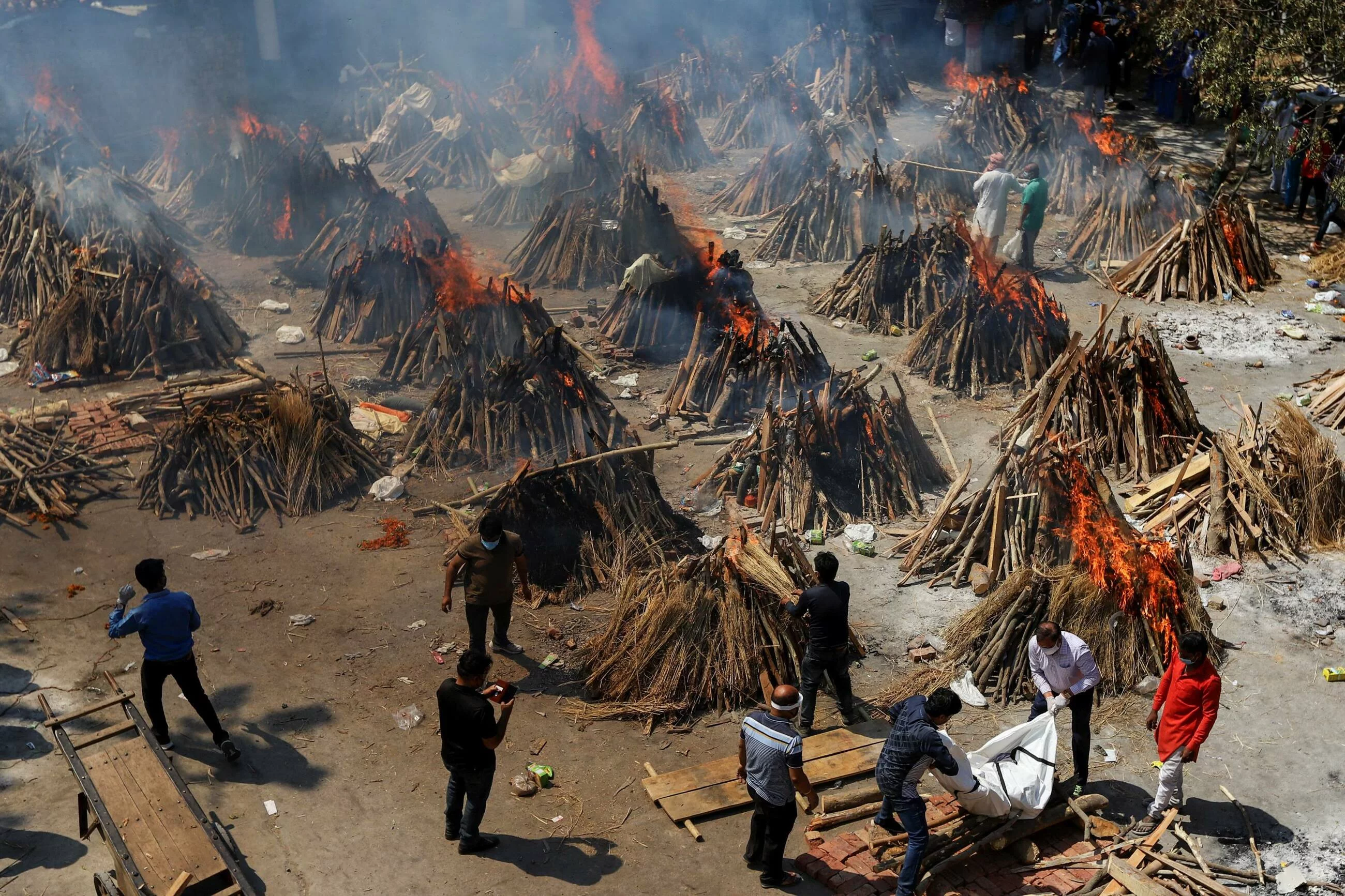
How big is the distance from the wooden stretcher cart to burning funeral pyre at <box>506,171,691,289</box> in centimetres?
1090

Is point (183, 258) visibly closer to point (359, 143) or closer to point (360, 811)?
point (359, 143)

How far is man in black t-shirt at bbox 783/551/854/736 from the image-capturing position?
8.15 m

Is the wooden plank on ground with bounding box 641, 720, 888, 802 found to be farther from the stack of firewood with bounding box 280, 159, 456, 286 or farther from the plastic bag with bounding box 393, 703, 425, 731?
the stack of firewood with bounding box 280, 159, 456, 286

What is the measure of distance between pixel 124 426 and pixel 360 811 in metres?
6.51

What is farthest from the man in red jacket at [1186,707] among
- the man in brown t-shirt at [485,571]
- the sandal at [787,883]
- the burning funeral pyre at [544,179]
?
the burning funeral pyre at [544,179]

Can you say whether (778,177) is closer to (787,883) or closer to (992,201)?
(992,201)

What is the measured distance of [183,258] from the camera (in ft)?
54.7

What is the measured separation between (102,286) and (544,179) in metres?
7.30

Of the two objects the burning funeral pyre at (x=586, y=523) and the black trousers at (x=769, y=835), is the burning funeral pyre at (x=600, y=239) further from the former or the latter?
the black trousers at (x=769, y=835)

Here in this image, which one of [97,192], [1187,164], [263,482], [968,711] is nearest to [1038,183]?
[1187,164]

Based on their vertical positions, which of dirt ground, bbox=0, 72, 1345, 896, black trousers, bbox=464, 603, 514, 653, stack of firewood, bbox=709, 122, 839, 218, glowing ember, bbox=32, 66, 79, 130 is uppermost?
stack of firewood, bbox=709, 122, 839, 218

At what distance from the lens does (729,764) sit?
7.97m

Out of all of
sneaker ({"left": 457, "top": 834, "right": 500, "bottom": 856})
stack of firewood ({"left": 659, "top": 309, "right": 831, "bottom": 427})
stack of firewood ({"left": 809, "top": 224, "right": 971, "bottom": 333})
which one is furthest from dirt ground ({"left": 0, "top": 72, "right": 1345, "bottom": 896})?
stack of firewood ({"left": 809, "top": 224, "right": 971, "bottom": 333})

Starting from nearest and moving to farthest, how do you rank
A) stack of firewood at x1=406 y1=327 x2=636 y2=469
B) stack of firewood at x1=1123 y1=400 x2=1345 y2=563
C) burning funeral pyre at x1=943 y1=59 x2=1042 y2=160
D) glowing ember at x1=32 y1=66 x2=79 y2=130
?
stack of firewood at x1=1123 y1=400 x2=1345 y2=563 → stack of firewood at x1=406 y1=327 x2=636 y2=469 → burning funeral pyre at x1=943 y1=59 x2=1042 y2=160 → glowing ember at x1=32 y1=66 x2=79 y2=130
